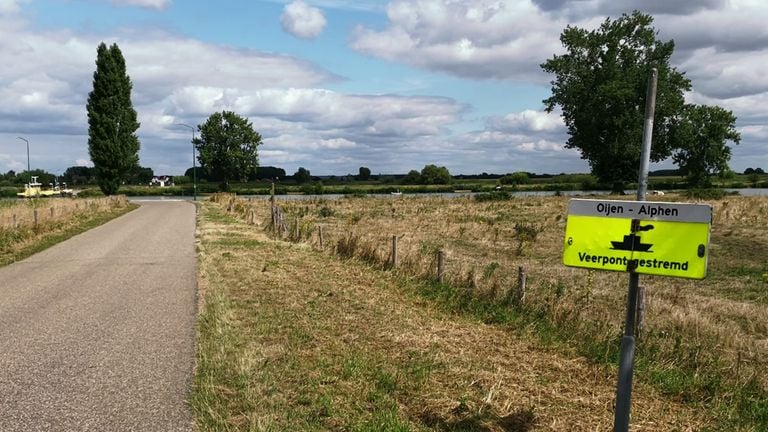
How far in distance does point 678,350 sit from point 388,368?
347 centimetres

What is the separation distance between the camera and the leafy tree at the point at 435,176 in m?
120

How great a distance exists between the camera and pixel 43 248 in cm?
1806

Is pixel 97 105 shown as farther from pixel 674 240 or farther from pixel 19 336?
pixel 674 240

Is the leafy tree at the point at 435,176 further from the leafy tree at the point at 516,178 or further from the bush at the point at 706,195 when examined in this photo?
the bush at the point at 706,195

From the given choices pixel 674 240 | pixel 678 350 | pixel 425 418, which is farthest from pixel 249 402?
pixel 678 350

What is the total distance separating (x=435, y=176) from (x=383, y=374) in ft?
380

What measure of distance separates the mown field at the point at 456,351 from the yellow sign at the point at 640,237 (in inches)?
77.7

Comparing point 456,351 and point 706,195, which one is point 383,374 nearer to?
point 456,351

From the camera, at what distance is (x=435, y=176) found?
12081cm

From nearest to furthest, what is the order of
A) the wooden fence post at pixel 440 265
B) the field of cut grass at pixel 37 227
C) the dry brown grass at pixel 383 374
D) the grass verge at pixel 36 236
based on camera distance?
the dry brown grass at pixel 383 374
the wooden fence post at pixel 440 265
the grass verge at pixel 36 236
the field of cut grass at pixel 37 227

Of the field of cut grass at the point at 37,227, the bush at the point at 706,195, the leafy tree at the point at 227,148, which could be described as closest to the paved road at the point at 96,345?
the field of cut grass at the point at 37,227

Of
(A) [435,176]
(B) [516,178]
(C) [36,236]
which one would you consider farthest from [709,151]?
(C) [36,236]

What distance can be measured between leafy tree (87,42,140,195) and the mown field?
4266 cm

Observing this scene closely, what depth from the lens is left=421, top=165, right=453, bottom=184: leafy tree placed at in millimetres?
120375
